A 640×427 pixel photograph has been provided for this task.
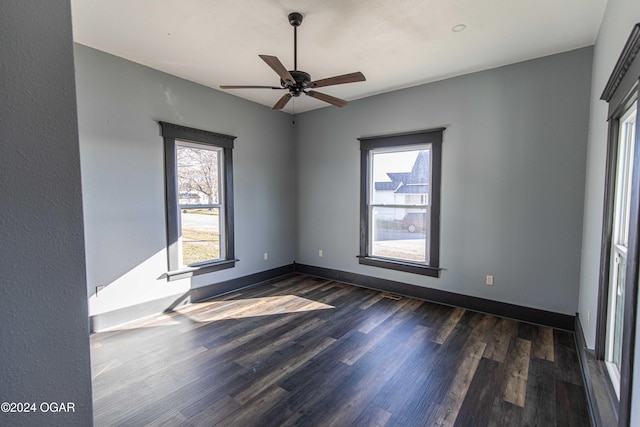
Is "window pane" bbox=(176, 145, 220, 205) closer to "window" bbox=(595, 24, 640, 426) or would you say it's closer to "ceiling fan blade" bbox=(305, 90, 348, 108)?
"ceiling fan blade" bbox=(305, 90, 348, 108)

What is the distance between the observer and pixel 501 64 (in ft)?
11.1

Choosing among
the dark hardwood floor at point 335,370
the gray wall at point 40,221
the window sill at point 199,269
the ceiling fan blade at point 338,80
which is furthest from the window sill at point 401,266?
the gray wall at point 40,221

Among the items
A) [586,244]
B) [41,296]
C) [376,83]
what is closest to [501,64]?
[376,83]

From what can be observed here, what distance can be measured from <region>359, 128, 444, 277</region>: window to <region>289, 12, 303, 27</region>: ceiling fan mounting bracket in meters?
2.18

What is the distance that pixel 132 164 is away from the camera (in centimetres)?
337

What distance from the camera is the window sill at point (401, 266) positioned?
13.2 feet

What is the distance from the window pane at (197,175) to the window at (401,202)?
224 centimetres

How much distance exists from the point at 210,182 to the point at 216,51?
178 centimetres

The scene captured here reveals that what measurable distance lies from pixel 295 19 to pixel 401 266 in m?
3.31

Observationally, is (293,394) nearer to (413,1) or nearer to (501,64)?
(413,1)

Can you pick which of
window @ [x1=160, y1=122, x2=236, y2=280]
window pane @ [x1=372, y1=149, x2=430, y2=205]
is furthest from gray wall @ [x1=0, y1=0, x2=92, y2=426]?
window pane @ [x1=372, y1=149, x2=430, y2=205]

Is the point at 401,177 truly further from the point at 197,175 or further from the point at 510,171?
the point at 197,175

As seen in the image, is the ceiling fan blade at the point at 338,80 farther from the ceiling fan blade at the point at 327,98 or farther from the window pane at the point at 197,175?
the window pane at the point at 197,175

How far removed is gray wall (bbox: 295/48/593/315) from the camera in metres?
3.10
